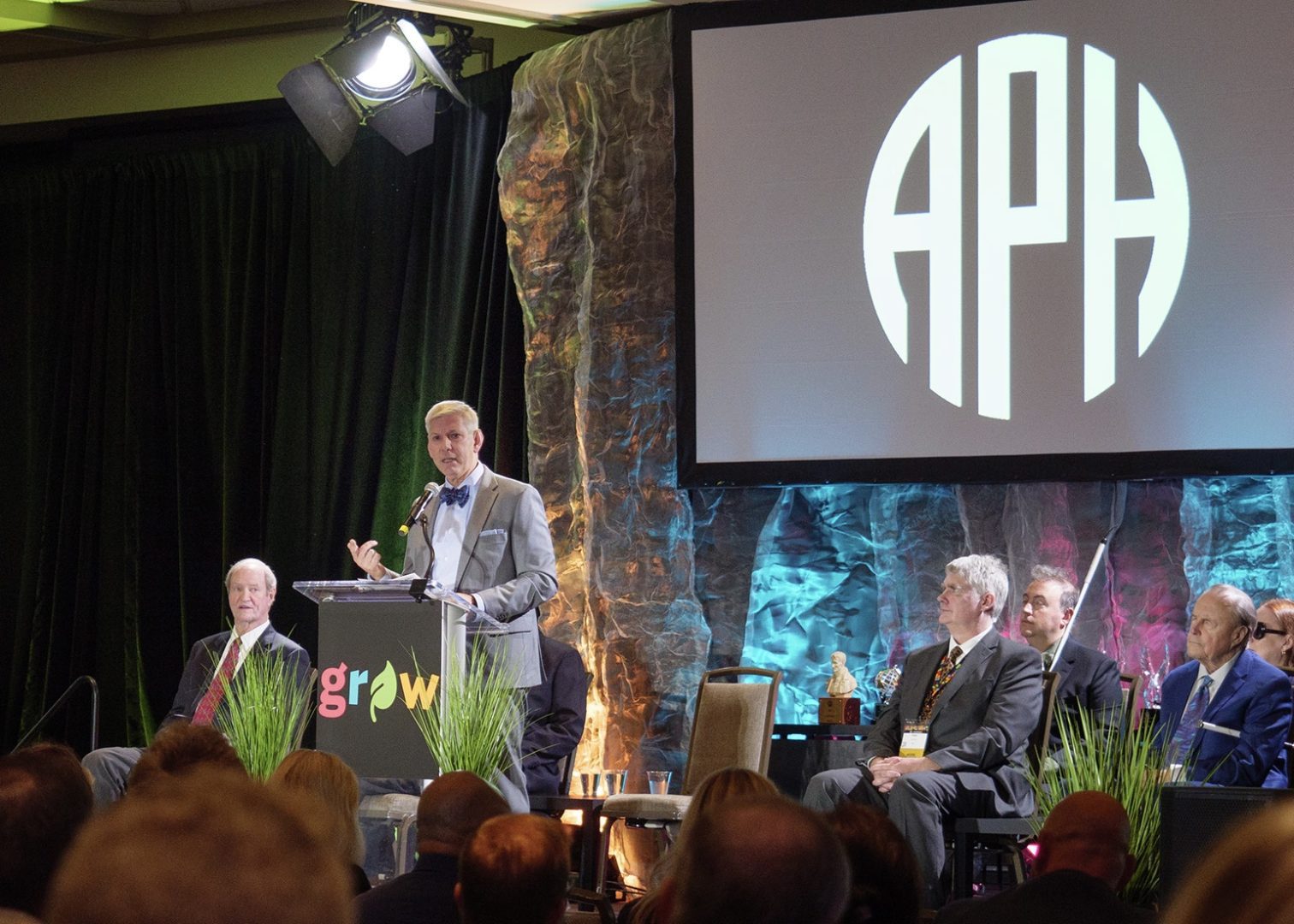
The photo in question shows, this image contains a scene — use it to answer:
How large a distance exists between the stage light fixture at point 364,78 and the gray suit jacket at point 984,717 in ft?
11.1

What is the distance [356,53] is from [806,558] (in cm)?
283

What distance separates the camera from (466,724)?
4047 millimetres

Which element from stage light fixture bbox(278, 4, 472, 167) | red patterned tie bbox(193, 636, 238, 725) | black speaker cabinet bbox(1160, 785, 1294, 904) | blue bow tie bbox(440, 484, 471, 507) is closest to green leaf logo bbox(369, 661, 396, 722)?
red patterned tie bbox(193, 636, 238, 725)

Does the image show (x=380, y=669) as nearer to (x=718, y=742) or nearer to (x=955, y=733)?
(x=718, y=742)

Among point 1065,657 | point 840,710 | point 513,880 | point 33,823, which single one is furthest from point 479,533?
point 33,823

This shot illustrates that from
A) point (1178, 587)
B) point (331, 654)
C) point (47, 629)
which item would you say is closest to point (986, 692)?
point (1178, 587)

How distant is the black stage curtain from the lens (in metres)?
7.53

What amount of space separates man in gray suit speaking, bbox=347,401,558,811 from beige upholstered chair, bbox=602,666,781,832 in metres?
0.70

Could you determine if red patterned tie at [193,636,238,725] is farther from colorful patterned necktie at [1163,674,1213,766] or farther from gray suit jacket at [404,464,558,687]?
colorful patterned necktie at [1163,674,1213,766]

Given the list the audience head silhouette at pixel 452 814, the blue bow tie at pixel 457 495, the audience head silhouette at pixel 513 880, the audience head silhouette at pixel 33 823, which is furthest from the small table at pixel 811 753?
the audience head silhouette at pixel 33 823

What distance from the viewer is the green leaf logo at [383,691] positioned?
4.12 m

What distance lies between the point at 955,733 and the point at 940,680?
0.69 feet

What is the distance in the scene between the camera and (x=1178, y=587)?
5930 millimetres

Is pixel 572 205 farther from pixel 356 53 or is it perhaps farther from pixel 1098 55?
pixel 1098 55
